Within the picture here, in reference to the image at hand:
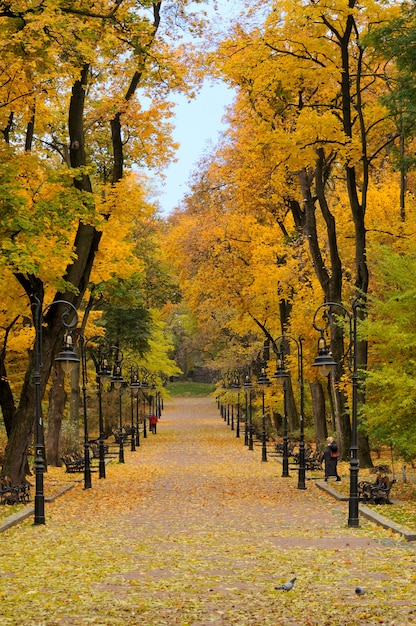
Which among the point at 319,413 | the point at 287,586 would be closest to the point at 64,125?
the point at 319,413

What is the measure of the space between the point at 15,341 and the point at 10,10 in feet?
43.6

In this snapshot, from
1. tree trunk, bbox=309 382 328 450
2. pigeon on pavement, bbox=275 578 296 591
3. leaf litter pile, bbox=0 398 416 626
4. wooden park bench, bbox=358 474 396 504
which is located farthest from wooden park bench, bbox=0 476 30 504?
tree trunk, bbox=309 382 328 450

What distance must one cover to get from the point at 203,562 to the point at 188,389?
104 metres

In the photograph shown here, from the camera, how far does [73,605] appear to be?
1022 centimetres

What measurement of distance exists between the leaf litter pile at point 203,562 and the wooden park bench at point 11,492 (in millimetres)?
770

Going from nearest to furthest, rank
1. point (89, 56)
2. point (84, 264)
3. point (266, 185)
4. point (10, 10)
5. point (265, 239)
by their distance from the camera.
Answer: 1. point (10, 10)
2. point (89, 56)
3. point (84, 264)
4. point (266, 185)
5. point (265, 239)

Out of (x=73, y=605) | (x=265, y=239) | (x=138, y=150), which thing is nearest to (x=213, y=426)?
(x=265, y=239)

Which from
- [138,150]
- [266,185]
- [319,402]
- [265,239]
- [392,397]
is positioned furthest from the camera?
[265,239]

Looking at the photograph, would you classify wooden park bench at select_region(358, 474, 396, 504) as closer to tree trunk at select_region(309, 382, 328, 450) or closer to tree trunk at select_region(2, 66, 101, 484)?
tree trunk at select_region(2, 66, 101, 484)

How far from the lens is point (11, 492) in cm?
2200

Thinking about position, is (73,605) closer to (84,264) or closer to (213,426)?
(84,264)

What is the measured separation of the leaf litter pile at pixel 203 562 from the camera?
9766 mm

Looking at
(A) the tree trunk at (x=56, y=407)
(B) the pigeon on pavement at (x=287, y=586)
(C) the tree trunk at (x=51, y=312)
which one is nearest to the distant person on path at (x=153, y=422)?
(A) the tree trunk at (x=56, y=407)

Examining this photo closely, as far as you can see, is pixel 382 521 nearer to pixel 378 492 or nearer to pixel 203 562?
pixel 378 492
